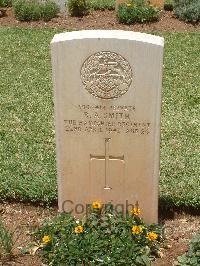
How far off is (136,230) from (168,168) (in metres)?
1.48

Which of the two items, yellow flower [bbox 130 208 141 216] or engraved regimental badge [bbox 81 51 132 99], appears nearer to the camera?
engraved regimental badge [bbox 81 51 132 99]

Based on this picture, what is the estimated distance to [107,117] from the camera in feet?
14.4

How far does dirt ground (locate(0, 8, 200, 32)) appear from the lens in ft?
35.9

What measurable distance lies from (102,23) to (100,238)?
730 cm

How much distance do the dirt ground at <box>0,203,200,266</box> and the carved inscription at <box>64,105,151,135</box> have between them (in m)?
1.09

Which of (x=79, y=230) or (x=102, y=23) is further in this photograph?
(x=102, y=23)

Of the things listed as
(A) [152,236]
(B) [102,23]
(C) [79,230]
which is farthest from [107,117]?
(B) [102,23]

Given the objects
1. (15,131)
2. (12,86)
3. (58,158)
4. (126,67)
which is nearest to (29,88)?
(12,86)

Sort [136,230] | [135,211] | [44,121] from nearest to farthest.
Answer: [136,230] < [135,211] < [44,121]

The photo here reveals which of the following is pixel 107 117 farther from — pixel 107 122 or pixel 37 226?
pixel 37 226

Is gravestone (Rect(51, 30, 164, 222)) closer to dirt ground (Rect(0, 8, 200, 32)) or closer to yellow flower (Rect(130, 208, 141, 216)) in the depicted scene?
yellow flower (Rect(130, 208, 141, 216))

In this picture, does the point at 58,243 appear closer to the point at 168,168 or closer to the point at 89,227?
the point at 89,227

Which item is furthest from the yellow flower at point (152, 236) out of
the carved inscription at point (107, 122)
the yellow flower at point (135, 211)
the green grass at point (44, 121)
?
the carved inscription at point (107, 122)

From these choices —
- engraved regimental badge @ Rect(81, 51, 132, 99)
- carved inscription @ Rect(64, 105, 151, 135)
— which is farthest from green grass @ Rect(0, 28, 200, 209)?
engraved regimental badge @ Rect(81, 51, 132, 99)
